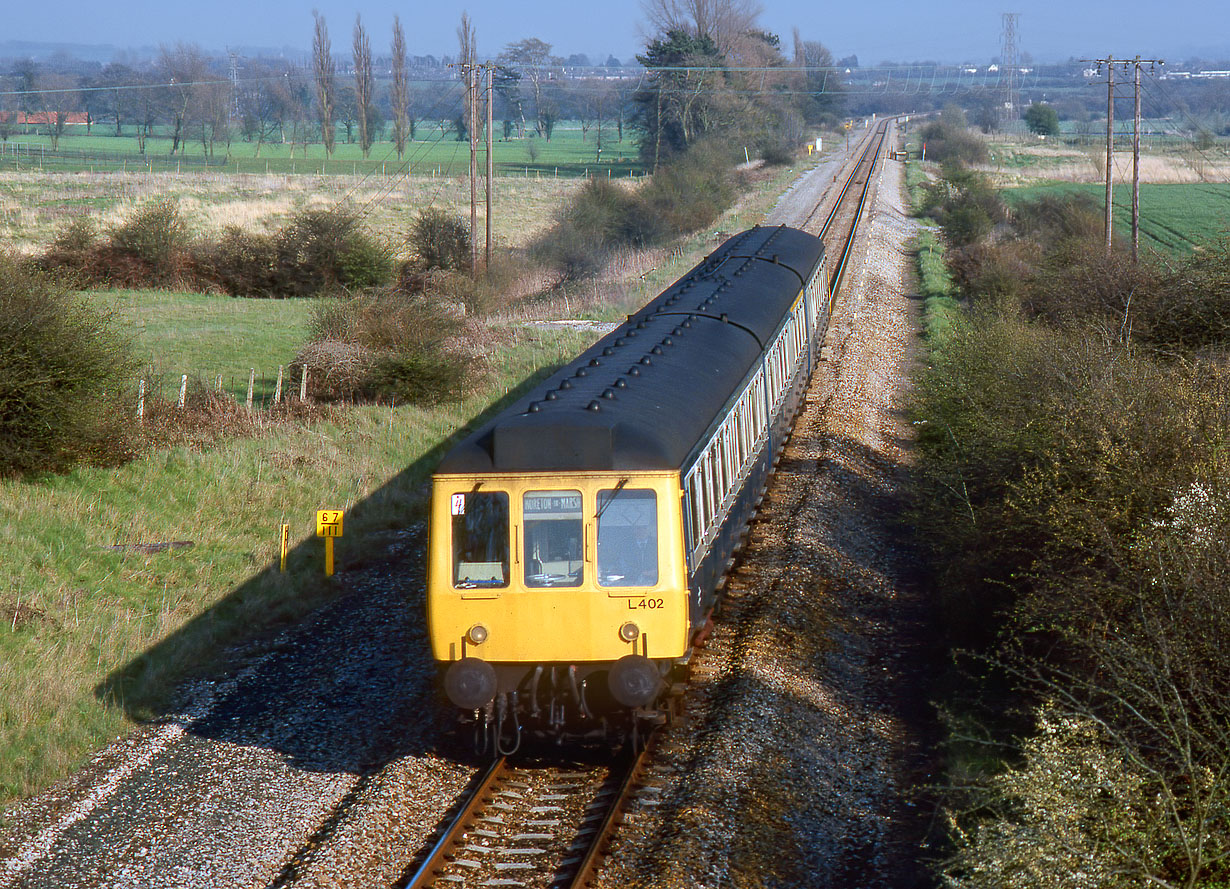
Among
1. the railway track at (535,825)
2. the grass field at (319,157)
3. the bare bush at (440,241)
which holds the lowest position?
the railway track at (535,825)

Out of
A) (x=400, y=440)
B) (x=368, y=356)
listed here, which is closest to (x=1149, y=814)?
(x=400, y=440)

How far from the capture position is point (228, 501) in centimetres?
1686

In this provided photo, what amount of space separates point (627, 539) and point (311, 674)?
4.29 meters

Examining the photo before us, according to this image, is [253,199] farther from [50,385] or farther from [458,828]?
[458,828]

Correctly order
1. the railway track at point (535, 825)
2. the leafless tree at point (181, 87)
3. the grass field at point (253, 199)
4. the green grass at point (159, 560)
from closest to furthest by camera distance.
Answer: the railway track at point (535, 825) < the green grass at point (159, 560) < the grass field at point (253, 199) < the leafless tree at point (181, 87)

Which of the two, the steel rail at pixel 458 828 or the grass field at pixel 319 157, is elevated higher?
the grass field at pixel 319 157

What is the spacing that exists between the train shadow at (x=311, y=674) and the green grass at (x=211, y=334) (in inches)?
359

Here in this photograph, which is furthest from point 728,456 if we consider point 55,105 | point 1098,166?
point 55,105

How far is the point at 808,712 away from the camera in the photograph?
384 inches

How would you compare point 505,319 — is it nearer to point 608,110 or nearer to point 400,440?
point 400,440

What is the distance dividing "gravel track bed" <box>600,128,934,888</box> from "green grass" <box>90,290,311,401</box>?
12.8m

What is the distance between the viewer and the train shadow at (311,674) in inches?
382

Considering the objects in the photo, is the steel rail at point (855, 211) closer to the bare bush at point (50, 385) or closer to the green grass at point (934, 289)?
the green grass at point (934, 289)

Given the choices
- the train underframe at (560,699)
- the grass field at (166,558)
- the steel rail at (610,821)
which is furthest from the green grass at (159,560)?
the steel rail at (610,821)
